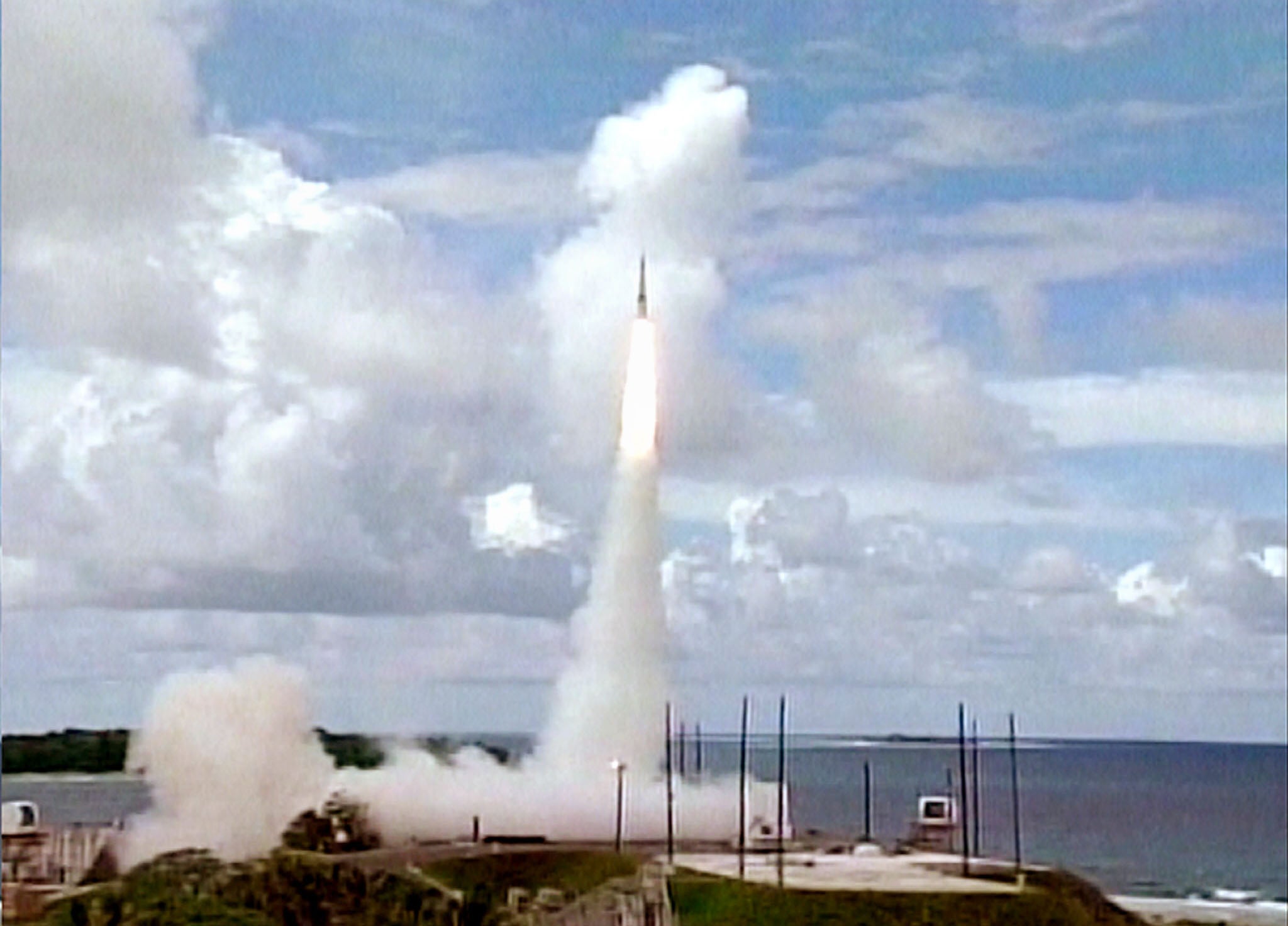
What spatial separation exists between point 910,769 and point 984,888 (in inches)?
1157

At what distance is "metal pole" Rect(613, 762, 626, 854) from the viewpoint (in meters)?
13.2

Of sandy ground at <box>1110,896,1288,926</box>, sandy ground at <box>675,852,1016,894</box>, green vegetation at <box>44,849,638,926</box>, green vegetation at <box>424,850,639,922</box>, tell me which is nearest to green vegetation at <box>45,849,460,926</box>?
green vegetation at <box>44,849,638,926</box>

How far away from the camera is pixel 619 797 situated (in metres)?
13.8

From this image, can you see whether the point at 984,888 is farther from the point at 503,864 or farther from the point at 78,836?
the point at 78,836

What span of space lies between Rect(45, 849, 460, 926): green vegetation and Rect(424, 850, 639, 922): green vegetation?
1.33ft

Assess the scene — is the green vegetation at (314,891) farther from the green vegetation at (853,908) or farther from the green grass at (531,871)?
the green vegetation at (853,908)

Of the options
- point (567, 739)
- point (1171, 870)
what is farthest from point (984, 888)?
point (1171, 870)

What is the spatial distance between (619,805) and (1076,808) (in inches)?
858

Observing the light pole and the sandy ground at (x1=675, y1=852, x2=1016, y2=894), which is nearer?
the sandy ground at (x1=675, y1=852, x2=1016, y2=894)

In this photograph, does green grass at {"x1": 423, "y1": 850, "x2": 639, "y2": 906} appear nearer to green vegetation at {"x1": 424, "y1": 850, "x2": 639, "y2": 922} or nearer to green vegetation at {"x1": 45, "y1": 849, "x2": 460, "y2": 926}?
green vegetation at {"x1": 424, "y1": 850, "x2": 639, "y2": 922}

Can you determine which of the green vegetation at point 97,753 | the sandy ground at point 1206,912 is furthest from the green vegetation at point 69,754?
the sandy ground at point 1206,912

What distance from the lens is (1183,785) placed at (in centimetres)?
4541

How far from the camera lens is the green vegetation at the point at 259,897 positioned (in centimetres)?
842

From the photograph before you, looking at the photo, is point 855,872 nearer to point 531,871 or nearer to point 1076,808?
point 531,871
